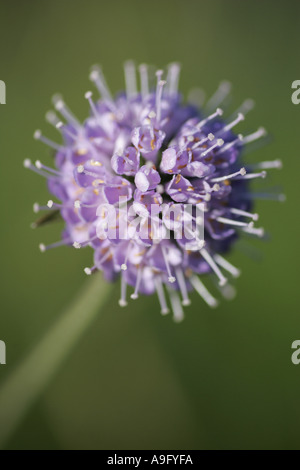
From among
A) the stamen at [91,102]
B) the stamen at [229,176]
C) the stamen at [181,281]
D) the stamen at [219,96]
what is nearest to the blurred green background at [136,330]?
the stamen at [219,96]

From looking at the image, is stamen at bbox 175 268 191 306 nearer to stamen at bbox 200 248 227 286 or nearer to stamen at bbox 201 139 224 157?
stamen at bbox 200 248 227 286

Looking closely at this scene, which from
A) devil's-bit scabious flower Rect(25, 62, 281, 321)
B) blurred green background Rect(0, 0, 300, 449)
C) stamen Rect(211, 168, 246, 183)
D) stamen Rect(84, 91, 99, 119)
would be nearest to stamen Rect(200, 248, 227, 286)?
devil's-bit scabious flower Rect(25, 62, 281, 321)

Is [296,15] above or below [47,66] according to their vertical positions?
above

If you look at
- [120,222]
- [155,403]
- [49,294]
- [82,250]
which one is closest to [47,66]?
[82,250]

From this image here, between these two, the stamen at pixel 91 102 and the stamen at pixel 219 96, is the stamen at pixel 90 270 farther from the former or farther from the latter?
the stamen at pixel 219 96

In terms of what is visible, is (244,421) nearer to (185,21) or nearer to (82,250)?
Result: (82,250)

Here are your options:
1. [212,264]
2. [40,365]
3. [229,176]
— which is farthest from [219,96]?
[40,365]

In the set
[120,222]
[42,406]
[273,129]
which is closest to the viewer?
[120,222]
